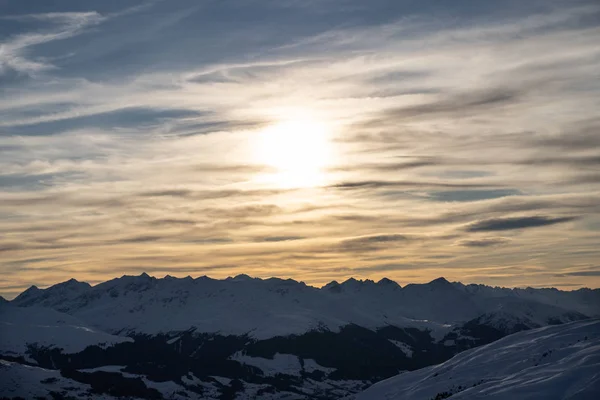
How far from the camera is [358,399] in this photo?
403 ft

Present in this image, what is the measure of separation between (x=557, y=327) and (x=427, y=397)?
1269 inches

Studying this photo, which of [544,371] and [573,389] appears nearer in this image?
[573,389]

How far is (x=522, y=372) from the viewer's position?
84.2m

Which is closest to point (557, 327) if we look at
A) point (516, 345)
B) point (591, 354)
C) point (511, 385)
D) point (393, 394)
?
point (516, 345)

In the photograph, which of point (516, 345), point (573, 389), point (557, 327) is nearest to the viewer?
point (573, 389)

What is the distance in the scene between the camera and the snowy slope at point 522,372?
228 feet

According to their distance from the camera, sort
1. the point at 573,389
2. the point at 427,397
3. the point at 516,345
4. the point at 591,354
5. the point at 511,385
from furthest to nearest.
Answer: the point at 516,345
the point at 427,397
the point at 591,354
the point at 511,385
the point at 573,389

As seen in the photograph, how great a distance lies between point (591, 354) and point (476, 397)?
16399 millimetres

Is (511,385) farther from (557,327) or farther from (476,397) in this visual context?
(557,327)

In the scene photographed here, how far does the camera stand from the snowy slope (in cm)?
6950

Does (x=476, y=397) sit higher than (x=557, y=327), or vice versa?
(x=557, y=327)

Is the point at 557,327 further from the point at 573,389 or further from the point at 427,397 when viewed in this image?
the point at 573,389

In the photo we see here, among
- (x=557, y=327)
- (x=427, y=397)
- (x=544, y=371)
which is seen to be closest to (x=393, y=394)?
(x=427, y=397)

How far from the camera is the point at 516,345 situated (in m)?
111
